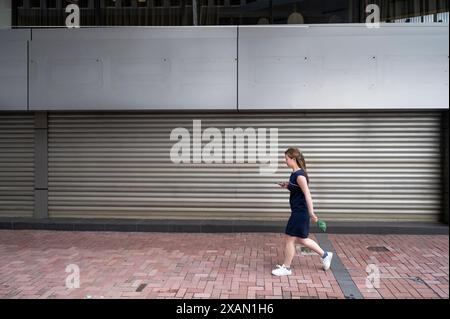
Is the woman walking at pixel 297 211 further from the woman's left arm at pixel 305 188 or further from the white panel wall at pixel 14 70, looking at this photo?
the white panel wall at pixel 14 70

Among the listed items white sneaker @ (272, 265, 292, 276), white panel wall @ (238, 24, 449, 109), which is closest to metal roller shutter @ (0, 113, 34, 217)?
white panel wall @ (238, 24, 449, 109)

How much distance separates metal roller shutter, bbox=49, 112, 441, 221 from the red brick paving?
3.06 ft

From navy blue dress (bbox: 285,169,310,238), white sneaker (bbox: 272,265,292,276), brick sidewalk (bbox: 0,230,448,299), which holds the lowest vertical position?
brick sidewalk (bbox: 0,230,448,299)

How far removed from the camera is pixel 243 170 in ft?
31.1

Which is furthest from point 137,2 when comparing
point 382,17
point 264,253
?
point 264,253

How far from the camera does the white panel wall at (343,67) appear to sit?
866 cm

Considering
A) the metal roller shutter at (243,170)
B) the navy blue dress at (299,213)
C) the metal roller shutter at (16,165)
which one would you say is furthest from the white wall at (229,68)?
the navy blue dress at (299,213)

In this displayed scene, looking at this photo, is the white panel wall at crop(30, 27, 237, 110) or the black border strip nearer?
the black border strip

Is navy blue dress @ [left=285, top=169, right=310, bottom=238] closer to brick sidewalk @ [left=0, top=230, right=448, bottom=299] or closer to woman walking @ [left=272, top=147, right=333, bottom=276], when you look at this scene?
woman walking @ [left=272, top=147, right=333, bottom=276]

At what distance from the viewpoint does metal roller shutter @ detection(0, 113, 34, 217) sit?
9.80m

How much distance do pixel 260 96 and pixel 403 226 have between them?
3.54 m

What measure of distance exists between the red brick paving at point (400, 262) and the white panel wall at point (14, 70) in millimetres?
6415

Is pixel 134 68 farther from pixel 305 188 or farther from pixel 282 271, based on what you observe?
pixel 282 271

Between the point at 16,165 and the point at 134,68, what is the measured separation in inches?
128
